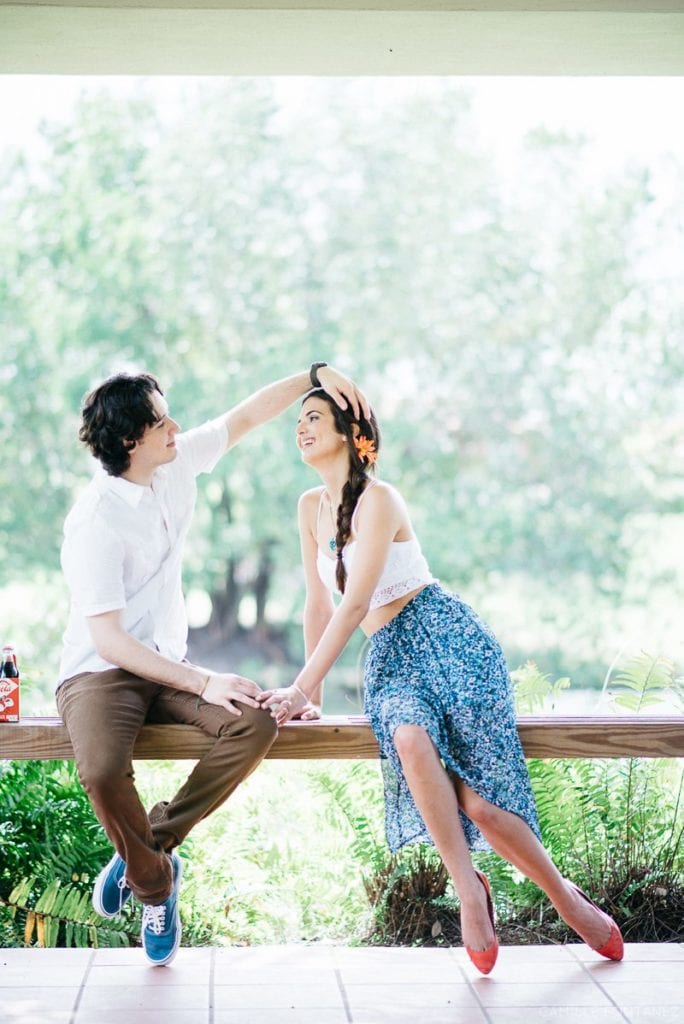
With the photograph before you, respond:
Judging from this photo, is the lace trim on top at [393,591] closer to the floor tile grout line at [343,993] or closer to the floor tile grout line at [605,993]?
the floor tile grout line at [343,993]

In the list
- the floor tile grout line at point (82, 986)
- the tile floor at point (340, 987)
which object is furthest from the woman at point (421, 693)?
the floor tile grout line at point (82, 986)

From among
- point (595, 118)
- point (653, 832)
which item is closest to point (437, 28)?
point (653, 832)

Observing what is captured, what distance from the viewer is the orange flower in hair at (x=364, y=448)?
3415 mm

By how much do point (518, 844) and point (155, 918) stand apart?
979 mm

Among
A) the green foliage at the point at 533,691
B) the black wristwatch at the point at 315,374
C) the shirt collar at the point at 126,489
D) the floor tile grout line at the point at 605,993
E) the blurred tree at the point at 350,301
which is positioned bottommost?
the floor tile grout line at the point at 605,993

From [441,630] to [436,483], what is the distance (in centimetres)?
998

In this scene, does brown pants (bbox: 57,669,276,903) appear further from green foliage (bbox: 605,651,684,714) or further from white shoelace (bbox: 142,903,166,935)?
green foliage (bbox: 605,651,684,714)

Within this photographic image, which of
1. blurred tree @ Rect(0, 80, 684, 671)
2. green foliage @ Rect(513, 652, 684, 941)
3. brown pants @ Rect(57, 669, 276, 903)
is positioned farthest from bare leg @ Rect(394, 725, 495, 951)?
blurred tree @ Rect(0, 80, 684, 671)

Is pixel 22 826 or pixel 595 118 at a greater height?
pixel 595 118

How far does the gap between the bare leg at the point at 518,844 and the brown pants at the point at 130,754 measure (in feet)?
1.85

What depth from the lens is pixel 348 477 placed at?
3.43m

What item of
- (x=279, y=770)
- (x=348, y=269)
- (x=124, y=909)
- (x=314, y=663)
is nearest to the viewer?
(x=314, y=663)

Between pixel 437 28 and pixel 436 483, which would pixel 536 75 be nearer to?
pixel 437 28

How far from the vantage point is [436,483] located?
13.3 metres
